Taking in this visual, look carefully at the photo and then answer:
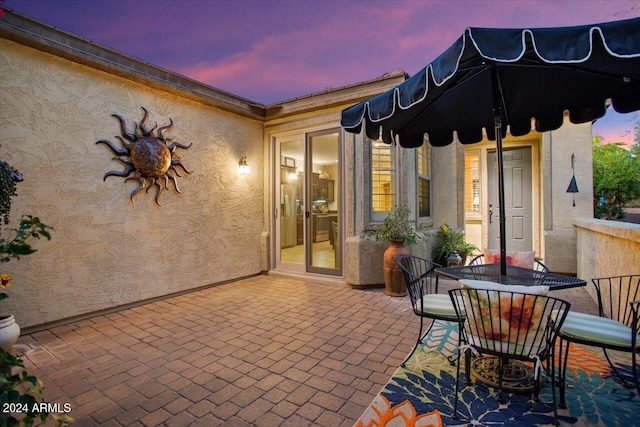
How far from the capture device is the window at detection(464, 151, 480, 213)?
8023mm

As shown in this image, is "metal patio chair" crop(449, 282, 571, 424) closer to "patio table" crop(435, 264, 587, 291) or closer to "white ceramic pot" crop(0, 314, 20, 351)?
"patio table" crop(435, 264, 587, 291)

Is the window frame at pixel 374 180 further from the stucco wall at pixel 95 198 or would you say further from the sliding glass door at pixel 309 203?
the stucco wall at pixel 95 198

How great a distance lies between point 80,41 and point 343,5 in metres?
6.80

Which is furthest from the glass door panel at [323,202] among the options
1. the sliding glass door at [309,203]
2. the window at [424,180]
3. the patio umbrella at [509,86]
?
the patio umbrella at [509,86]

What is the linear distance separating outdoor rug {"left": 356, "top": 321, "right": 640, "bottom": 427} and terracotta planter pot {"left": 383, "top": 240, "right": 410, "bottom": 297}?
2.00 metres

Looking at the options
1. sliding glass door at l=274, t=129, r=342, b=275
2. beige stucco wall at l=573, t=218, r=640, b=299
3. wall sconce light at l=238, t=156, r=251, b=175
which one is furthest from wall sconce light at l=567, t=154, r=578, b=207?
wall sconce light at l=238, t=156, r=251, b=175

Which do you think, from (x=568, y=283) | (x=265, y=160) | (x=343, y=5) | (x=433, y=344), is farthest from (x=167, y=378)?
(x=343, y=5)

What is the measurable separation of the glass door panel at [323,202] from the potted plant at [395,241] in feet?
2.55

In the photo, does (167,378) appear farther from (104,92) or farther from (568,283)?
(104,92)

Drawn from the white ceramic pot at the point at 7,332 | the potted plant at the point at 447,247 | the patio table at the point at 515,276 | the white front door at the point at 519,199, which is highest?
the white front door at the point at 519,199

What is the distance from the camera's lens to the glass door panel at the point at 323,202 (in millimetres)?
5539

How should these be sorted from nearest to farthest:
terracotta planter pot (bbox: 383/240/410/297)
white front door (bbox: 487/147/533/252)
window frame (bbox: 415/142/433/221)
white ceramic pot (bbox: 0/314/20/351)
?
1. white ceramic pot (bbox: 0/314/20/351)
2. terracotta planter pot (bbox: 383/240/410/297)
3. window frame (bbox: 415/142/433/221)
4. white front door (bbox: 487/147/533/252)

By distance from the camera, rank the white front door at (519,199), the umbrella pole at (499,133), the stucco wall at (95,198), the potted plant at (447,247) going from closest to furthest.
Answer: the umbrella pole at (499,133), the stucco wall at (95,198), the potted plant at (447,247), the white front door at (519,199)

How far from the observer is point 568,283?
2.28 meters
